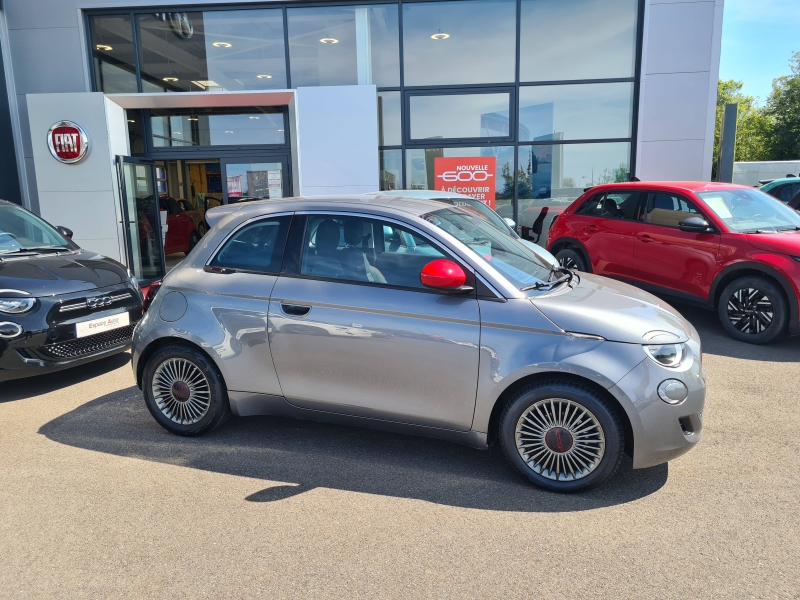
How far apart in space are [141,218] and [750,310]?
9.90 m

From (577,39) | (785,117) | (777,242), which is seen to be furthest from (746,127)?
(777,242)

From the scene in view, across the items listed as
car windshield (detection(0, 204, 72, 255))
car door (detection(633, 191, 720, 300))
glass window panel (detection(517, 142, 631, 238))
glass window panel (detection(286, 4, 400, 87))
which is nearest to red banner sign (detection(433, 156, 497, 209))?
glass window panel (detection(517, 142, 631, 238))

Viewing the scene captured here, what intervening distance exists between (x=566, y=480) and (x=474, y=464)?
0.63 metres

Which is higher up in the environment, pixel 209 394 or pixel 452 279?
pixel 452 279

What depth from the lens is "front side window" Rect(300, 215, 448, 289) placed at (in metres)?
3.75

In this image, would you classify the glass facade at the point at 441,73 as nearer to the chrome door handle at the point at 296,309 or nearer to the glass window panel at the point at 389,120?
the glass window panel at the point at 389,120

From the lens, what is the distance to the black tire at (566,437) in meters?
3.34

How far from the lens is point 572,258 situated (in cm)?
889

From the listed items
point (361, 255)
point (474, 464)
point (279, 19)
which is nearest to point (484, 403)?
point (474, 464)

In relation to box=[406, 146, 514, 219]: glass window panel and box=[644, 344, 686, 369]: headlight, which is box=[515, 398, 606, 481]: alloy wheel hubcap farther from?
box=[406, 146, 514, 219]: glass window panel

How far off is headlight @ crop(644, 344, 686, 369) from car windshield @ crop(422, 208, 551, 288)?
811 millimetres

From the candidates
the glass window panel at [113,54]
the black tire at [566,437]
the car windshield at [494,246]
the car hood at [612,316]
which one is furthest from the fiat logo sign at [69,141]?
the black tire at [566,437]

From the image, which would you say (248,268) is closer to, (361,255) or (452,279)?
(361,255)

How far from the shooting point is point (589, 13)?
37.5 feet
